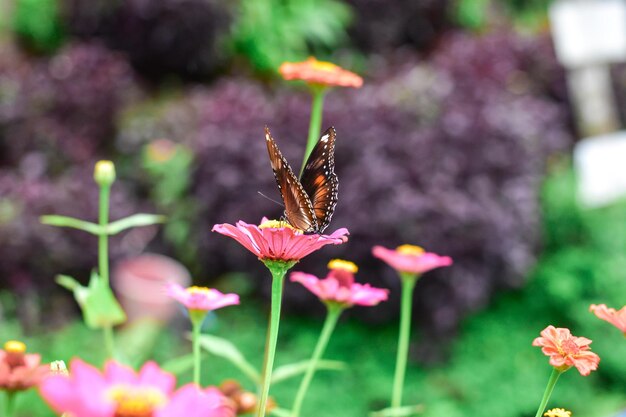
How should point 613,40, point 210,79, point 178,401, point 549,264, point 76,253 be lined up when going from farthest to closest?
1. point 210,79
2. point 613,40
3. point 549,264
4. point 76,253
5. point 178,401

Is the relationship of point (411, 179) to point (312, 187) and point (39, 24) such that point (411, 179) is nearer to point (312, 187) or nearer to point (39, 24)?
point (312, 187)

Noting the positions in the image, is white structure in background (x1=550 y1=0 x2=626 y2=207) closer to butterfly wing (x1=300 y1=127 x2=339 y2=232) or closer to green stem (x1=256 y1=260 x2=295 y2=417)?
butterfly wing (x1=300 y1=127 x2=339 y2=232)

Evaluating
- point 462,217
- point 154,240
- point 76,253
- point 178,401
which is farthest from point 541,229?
point 178,401

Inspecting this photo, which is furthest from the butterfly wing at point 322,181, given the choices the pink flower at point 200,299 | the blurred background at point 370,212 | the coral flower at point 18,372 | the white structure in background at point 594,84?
the white structure in background at point 594,84

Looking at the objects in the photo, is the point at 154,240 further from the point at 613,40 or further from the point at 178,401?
the point at 178,401

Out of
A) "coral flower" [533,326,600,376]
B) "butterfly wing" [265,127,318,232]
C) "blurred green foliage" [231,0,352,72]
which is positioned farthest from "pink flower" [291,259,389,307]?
"blurred green foliage" [231,0,352,72]
